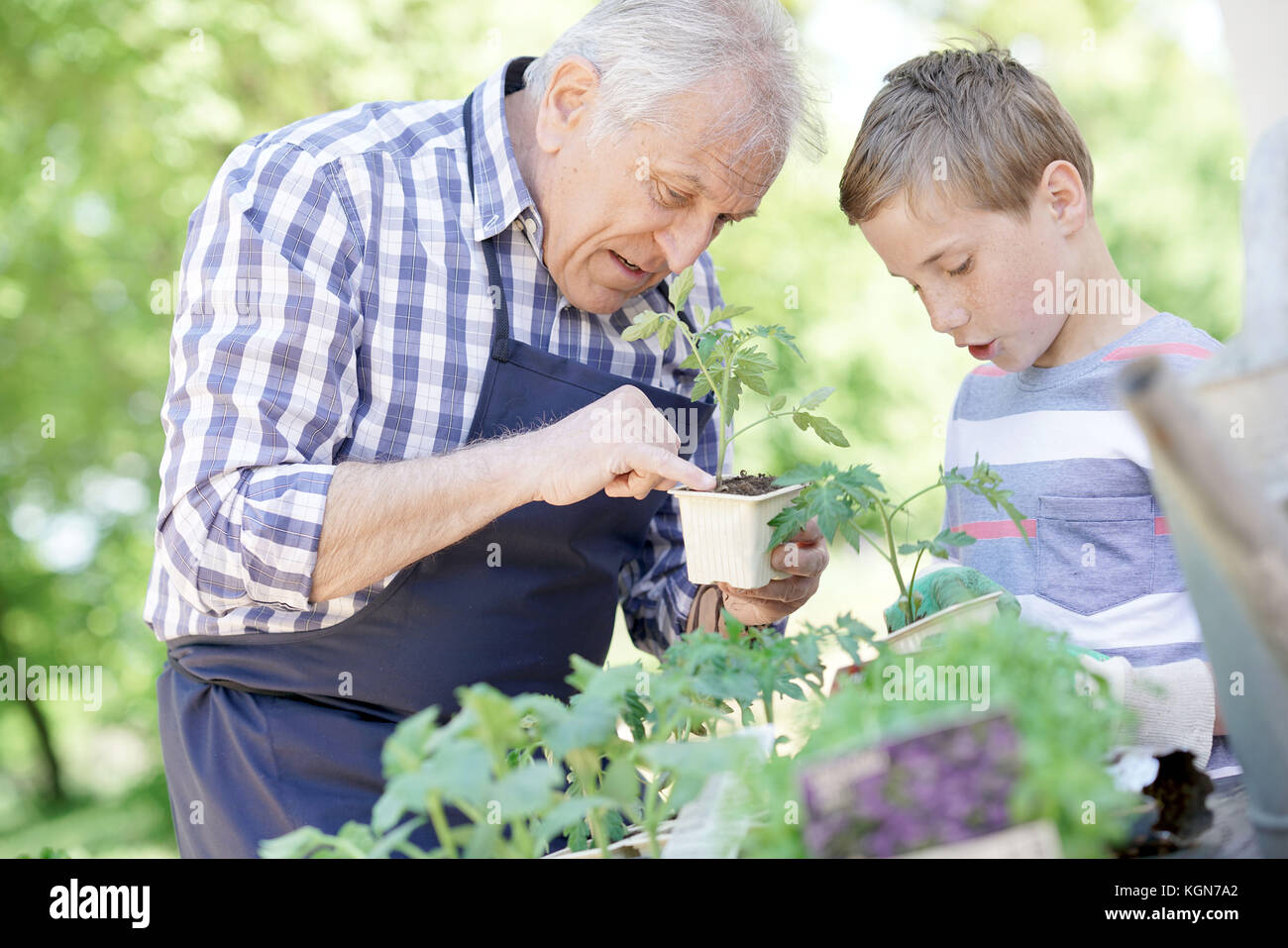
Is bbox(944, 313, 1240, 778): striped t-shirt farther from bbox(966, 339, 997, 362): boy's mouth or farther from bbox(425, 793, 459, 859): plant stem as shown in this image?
bbox(425, 793, 459, 859): plant stem

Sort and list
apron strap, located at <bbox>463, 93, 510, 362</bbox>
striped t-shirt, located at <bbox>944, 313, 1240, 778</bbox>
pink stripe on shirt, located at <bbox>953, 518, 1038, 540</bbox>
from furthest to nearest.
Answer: apron strap, located at <bbox>463, 93, 510, 362</bbox>, pink stripe on shirt, located at <bbox>953, 518, 1038, 540</bbox>, striped t-shirt, located at <bbox>944, 313, 1240, 778</bbox>

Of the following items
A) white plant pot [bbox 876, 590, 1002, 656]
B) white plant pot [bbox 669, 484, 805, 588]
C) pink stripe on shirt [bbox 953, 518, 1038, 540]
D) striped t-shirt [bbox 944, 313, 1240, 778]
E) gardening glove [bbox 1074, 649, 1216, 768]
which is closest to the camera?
white plant pot [bbox 876, 590, 1002, 656]

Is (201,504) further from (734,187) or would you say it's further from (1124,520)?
(1124,520)

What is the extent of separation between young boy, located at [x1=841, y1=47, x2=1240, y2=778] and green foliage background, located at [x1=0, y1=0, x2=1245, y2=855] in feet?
9.07

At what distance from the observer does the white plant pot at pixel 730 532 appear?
1387 mm

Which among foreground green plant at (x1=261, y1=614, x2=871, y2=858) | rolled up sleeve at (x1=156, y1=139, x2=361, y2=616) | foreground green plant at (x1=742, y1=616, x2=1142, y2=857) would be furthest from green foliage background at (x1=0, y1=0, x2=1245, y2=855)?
foreground green plant at (x1=742, y1=616, x2=1142, y2=857)

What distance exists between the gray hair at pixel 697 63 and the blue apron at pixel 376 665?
0.35 meters

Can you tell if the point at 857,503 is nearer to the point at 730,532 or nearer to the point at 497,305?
the point at 730,532

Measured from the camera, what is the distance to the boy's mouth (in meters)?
1.71

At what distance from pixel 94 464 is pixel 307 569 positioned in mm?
5077

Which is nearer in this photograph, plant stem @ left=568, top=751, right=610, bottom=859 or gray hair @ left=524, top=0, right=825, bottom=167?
plant stem @ left=568, top=751, right=610, bottom=859


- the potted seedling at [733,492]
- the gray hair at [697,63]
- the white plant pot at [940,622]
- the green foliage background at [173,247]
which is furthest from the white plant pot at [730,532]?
the green foliage background at [173,247]

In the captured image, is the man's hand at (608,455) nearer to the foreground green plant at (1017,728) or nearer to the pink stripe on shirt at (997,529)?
the pink stripe on shirt at (997,529)
